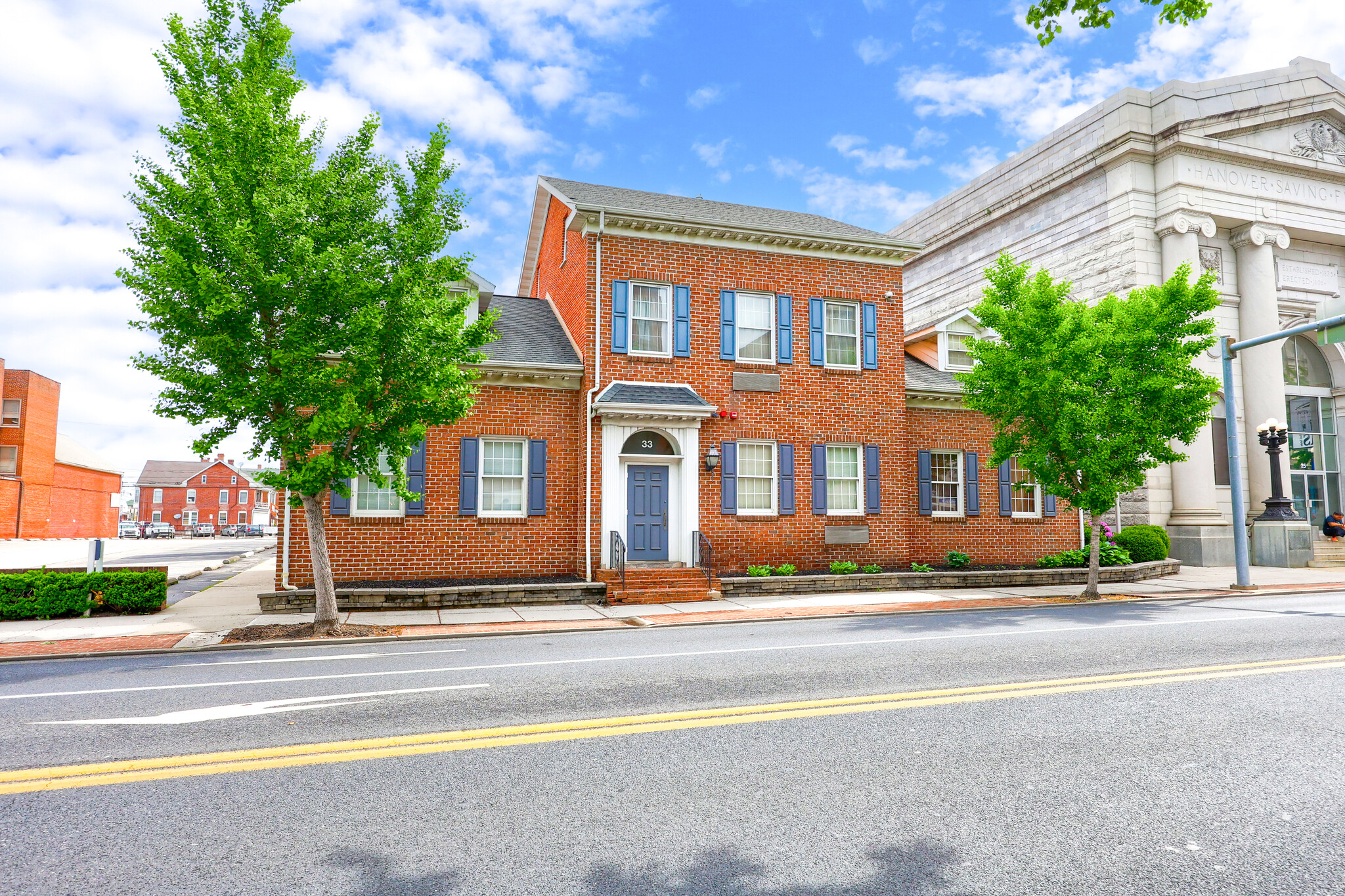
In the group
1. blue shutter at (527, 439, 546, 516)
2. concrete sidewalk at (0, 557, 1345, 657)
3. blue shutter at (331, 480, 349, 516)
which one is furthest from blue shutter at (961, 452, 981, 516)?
blue shutter at (331, 480, 349, 516)

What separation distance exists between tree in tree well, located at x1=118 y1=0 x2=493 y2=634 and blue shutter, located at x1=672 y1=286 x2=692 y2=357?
6242mm

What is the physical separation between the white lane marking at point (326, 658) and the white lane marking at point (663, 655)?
1.26 metres

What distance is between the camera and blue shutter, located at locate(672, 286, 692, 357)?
1766cm

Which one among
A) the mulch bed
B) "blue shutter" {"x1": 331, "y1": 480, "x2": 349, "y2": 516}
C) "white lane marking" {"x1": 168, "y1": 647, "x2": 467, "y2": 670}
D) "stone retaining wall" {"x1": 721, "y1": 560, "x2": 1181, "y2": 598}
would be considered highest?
"blue shutter" {"x1": 331, "y1": 480, "x2": 349, "y2": 516}

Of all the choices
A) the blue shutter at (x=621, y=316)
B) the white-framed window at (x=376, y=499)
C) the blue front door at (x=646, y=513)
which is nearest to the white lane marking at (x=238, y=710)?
the white-framed window at (x=376, y=499)

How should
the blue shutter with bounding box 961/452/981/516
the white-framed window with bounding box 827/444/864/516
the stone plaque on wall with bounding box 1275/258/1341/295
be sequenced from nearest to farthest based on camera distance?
the white-framed window with bounding box 827/444/864/516, the blue shutter with bounding box 961/452/981/516, the stone plaque on wall with bounding box 1275/258/1341/295

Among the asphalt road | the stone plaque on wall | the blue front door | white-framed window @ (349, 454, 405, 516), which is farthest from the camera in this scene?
the stone plaque on wall

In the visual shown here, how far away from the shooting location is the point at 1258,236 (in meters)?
25.6

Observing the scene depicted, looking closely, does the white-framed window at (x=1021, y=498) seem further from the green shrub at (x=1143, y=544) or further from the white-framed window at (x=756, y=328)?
the white-framed window at (x=756, y=328)

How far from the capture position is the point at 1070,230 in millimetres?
27891

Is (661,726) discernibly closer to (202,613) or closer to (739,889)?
(739,889)

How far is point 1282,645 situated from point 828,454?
408 inches

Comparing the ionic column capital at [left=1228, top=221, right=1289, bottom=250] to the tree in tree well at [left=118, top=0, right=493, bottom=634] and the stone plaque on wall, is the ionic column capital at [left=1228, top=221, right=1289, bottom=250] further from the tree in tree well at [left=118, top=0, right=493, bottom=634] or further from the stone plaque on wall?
the tree in tree well at [left=118, top=0, right=493, bottom=634]

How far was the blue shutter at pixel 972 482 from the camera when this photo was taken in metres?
20.2
